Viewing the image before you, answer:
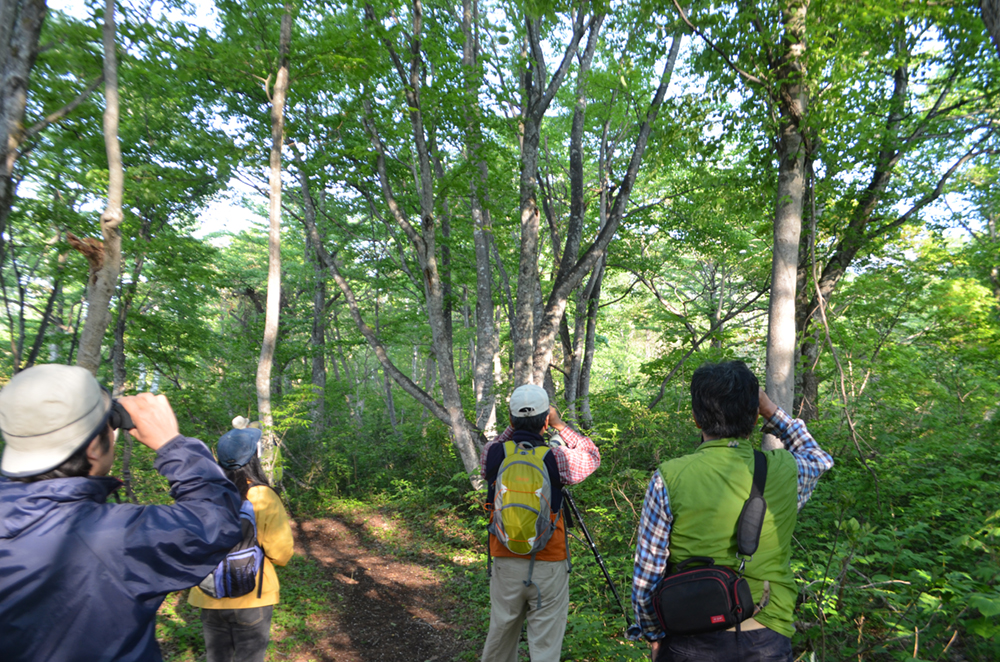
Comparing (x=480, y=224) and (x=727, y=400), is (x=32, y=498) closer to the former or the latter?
(x=727, y=400)

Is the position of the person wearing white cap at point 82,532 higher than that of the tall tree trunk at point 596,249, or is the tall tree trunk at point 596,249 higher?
the tall tree trunk at point 596,249

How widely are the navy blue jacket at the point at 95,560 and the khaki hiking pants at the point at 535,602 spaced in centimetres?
207

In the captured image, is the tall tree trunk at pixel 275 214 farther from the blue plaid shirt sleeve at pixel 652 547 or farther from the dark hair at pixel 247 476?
the blue plaid shirt sleeve at pixel 652 547

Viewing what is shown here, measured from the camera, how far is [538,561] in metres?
3.12

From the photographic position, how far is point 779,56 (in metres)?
4.35

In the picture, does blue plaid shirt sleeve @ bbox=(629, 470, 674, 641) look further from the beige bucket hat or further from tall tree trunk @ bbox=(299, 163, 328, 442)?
tall tree trunk @ bbox=(299, 163, 328, 442)

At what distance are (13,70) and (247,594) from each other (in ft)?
13.8

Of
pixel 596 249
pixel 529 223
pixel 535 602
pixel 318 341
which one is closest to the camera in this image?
pixel 535 602

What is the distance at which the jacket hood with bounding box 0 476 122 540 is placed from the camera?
1.28 metres

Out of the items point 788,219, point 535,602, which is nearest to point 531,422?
point 535,602

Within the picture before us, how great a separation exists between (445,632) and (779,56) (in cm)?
669

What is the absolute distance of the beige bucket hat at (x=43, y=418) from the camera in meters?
1.36

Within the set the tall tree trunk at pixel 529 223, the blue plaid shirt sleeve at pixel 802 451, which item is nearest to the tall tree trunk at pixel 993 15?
the blue plaid shirt sleeve at pixel 802 451

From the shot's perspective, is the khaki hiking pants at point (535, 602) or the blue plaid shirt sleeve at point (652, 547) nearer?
the blue plaid shirt sleeve at point (652, 547)
